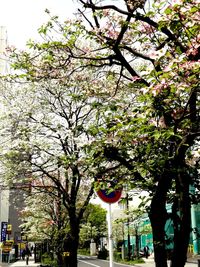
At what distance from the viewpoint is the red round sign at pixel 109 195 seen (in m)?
6.07

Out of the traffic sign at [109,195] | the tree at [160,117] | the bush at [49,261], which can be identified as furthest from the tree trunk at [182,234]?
the bush at [49,261]

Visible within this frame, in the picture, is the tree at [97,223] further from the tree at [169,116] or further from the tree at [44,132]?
the tree at [169,116]

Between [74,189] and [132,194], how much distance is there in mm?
7888

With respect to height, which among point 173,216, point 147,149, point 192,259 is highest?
point 147,149

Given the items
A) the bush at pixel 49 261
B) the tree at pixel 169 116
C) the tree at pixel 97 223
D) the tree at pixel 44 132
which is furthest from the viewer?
the tree at pixel 97 223

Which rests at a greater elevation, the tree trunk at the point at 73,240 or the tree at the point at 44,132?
the tree at the point at 44,132

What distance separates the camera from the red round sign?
19.9ft

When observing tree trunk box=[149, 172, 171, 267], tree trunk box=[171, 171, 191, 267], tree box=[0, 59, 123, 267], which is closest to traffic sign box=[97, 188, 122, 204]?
tree trunk box=[149, 172, 171, 267]

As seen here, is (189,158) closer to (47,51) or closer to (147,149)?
(147,149)

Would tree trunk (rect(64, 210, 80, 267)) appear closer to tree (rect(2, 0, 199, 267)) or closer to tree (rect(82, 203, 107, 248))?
tree (rect(2, 0, 199, 267))

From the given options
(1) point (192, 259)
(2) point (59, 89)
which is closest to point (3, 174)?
(2) point (59, 89)

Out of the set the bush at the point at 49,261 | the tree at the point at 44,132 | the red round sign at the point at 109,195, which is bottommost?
the bush at the point at 49,261

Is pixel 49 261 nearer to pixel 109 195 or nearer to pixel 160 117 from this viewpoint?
pixel 109 195

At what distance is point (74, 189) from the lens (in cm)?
1422
